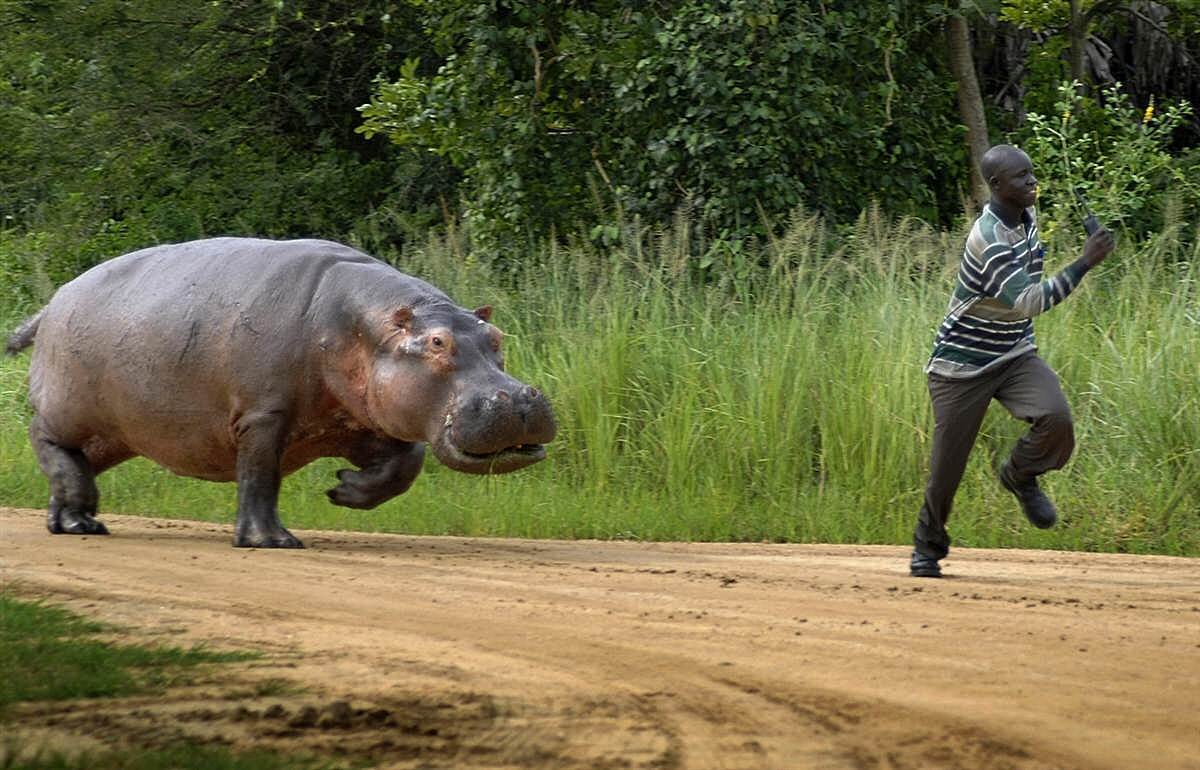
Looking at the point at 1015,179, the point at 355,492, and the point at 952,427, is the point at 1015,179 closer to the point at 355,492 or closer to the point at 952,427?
Answer: the point at 952,427

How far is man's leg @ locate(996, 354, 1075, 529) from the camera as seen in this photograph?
7551 millimetres

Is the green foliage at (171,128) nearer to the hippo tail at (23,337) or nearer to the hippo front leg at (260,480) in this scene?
the hippo tail at (23,337)

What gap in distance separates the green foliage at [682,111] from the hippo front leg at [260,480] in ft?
18.1

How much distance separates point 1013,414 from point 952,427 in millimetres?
249

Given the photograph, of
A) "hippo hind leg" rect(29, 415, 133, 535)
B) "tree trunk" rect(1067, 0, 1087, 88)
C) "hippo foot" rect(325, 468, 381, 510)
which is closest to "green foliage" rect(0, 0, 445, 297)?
"tree trunk" rect(1067, 0, 1087, 88)

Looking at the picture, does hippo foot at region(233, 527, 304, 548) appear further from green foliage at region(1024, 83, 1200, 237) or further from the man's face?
green foliage at region(1024, 83, 1200, 237)

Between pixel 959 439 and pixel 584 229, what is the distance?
7.50 meters

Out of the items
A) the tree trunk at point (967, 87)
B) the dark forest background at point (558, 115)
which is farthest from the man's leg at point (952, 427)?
the tree trunk at point (967, 87)

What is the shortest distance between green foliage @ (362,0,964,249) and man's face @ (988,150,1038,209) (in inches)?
243

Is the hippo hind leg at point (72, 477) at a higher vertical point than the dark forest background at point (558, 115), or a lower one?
lower

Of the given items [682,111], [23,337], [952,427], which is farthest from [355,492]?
[682,111]

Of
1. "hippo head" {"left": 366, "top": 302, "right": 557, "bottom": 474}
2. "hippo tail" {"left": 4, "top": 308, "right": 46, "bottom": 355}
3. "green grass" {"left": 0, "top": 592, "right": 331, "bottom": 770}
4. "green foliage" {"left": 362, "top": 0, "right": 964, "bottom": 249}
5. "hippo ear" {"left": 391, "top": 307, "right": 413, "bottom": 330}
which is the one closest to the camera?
"green grass" {"left": 0, "top": 592, "right": 331, "bottom": 770}

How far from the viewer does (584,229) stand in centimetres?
1494

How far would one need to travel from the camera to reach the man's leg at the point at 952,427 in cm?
771
